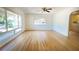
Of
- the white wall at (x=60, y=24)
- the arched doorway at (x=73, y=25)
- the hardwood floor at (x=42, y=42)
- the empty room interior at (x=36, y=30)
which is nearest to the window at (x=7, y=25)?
the empty room interior at (x=36, y=30)

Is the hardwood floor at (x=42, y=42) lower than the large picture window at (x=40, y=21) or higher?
lower

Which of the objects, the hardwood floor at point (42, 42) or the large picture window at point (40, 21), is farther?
the large picture window at point (40, 21)

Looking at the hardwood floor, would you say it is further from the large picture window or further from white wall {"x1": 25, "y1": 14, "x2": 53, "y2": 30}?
the large picture window

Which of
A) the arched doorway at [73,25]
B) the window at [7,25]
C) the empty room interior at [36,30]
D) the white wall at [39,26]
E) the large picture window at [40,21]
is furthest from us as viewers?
the arched doorway at [73,25]

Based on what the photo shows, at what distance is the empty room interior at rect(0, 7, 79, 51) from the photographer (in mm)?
3076

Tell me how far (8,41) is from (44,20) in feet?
4.70

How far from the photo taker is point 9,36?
11.3ft

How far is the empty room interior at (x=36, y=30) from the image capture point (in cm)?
308

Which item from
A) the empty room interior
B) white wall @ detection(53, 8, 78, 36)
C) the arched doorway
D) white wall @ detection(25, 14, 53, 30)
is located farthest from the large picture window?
the arched doorway

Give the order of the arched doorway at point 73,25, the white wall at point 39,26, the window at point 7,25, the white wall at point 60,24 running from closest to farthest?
the window at point 7,25
the white wall at point 39,26
the white wall at point 60,24
the arched doorway at point 73,25

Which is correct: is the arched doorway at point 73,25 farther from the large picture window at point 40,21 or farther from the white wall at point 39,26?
the large picture window at point 40,21

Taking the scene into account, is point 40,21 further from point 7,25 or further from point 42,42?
point 7,25
